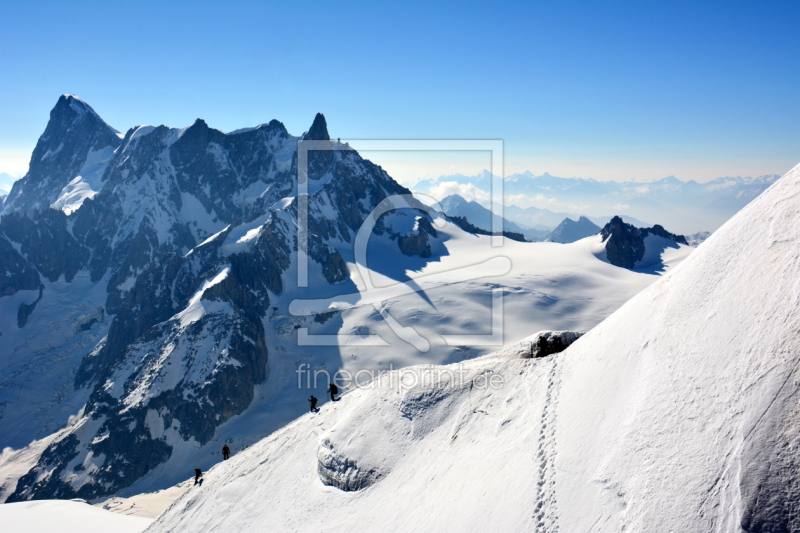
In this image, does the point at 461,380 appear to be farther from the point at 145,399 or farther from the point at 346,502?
the point at 145,399

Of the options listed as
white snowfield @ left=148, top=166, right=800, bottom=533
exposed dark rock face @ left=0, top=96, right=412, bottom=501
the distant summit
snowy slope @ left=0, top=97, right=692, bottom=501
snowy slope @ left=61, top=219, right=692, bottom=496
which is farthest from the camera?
the distant summit

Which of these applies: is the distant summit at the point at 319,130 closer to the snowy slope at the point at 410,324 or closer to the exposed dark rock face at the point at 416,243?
the exposed dark rock face at the point at 416,243

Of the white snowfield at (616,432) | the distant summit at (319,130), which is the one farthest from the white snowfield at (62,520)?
the distant summit at (319,130)

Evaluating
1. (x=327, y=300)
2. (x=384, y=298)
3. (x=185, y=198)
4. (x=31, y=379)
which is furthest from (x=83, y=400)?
(x=185, y=198)

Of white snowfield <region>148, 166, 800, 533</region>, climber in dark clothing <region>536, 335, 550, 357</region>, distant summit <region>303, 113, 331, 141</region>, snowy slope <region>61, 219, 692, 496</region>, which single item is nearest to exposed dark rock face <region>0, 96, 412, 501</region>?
distant summit <region>303, 113, 331, 141</region>

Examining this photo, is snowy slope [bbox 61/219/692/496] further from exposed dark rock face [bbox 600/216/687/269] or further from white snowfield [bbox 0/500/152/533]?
white snowfield [bbox 0/500/152/533]
